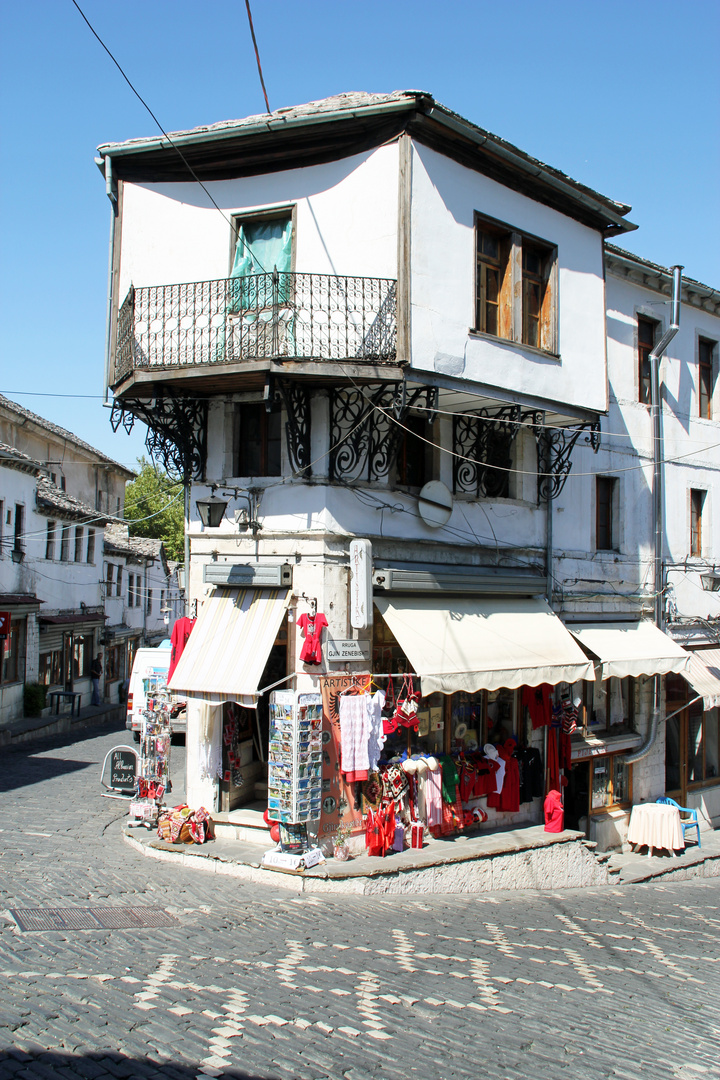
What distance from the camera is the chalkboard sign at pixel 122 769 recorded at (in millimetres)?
14430

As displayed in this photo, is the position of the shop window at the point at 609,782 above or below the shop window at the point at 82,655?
below

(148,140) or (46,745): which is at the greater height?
(148,140)

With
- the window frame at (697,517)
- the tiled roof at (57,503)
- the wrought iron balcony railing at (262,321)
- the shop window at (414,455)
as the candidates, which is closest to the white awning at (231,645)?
the shop window at (414,455)

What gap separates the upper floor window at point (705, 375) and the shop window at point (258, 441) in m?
11.9

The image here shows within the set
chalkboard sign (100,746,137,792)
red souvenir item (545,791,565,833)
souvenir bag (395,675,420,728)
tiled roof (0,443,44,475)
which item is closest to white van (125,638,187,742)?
chalkboard sign (100,746,137,792)

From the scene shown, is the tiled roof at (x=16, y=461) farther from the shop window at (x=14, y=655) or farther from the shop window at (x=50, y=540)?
the shop window at (x=14, y=655)

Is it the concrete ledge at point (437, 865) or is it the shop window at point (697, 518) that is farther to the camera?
the shop window at point (697, 518)

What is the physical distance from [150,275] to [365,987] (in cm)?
1018

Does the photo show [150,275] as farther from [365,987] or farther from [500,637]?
[365,987]

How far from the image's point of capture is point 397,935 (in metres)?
8.80

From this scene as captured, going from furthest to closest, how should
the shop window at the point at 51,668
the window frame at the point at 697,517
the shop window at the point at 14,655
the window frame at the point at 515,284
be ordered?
the shop window at the point at 51,668, the shop window at the point at 14,655, the window frame at the point at 697,517, the window frame at the point at 515,284

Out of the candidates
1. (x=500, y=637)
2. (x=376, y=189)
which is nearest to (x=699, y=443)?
(x=500, y=637)

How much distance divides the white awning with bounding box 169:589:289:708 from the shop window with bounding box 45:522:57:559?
63.0ft

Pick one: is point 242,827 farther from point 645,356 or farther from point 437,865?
point 645,356
